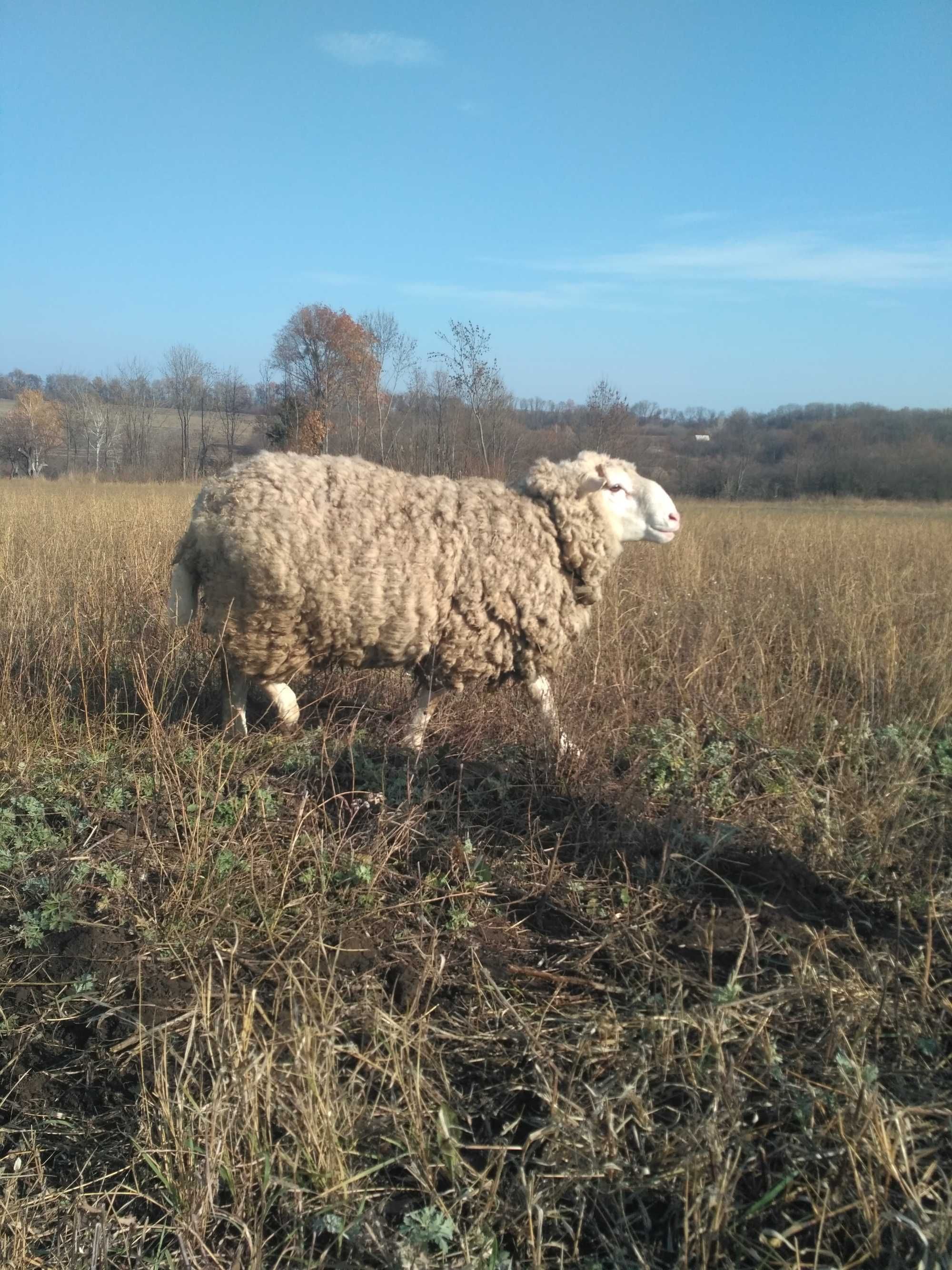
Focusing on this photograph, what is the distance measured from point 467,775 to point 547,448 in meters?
8.76

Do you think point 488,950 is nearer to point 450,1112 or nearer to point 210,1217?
point 450,1112

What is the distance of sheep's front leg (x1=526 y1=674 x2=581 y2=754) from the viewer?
397 centimetres

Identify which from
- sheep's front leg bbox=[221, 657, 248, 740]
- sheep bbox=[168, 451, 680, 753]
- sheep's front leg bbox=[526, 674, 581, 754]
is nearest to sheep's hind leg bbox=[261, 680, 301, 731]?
sheep bbox=[168, 451, 680, 753]

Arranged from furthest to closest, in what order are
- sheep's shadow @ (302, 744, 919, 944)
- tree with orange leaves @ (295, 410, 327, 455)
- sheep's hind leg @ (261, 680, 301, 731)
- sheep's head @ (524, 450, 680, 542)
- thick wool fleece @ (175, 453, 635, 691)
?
1. tree with orange leaves @ (295, 410, 327, 455)
2. sheep's head @ (524, 450, 680, 542)
3. sheep's hind leg @ (261, 680, 301, 731)
4. thick wool fleece @ (175, 453, 635, 691)
5. sheep's shadow @ (302, 744, 919, 944)

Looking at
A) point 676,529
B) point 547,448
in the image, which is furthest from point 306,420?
point 676,529

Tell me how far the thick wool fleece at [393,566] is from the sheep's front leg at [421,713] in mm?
91

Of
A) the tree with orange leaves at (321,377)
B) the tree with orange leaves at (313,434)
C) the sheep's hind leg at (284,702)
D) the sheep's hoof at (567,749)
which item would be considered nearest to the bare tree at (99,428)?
the tree with orange leaves at (321,377)

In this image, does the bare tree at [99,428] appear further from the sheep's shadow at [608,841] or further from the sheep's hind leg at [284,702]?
the sheep's shadow at [608,841]

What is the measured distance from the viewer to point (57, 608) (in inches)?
208

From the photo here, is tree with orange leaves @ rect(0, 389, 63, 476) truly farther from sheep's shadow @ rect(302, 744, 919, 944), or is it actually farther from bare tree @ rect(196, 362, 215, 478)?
sheep's shadow @ rect(302, 744, 919, 944)

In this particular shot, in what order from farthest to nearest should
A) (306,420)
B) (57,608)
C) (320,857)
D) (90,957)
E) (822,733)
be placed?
(306,420) → (57,608) → (822,733) → (320,857) → (90,957)

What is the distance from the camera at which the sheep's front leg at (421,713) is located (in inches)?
167

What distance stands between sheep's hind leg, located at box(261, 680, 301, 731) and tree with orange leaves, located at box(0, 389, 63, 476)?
32.0 metres

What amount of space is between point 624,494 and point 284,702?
87.0 inches
